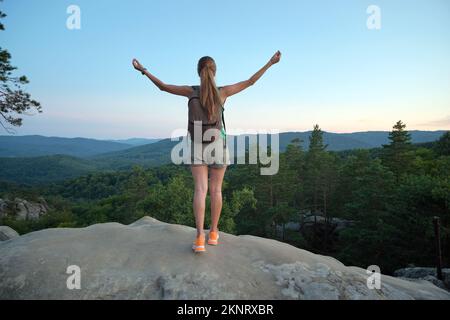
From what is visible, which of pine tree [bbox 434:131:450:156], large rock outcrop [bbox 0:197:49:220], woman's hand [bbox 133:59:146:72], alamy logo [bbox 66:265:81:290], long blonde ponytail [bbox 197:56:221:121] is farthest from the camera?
pine tree [bbox 434:131:450:156]

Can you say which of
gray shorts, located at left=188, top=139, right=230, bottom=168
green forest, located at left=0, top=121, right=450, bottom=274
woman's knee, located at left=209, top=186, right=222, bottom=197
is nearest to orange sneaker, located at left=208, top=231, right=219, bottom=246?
woman's knee, located at left=209, top=186, right=222, bottom=197

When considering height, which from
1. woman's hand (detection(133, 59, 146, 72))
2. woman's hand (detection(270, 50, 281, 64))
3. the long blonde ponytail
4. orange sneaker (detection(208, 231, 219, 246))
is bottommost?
orange sneaker (detection(208, 231, 219, 246))

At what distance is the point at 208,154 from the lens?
3.87 m

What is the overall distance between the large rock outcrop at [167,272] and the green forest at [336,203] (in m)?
17.9

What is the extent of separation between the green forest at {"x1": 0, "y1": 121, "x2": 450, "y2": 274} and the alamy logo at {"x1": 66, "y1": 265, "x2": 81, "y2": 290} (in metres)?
19.7

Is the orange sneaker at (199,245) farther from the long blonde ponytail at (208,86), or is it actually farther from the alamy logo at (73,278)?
the long blonde ponytail at (208,86)

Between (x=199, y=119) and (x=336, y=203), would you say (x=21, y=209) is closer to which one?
(x=336, y=203)

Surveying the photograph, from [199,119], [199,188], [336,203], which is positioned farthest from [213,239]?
[336,203]

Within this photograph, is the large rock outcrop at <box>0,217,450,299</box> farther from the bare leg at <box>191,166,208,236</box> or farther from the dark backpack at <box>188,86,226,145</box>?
the dark backpack at <box>188,86,226,145</box>

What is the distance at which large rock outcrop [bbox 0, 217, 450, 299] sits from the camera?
136 inches

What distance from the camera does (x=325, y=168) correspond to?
118 feet

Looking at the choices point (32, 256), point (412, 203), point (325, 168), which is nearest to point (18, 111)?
point (32, 256)

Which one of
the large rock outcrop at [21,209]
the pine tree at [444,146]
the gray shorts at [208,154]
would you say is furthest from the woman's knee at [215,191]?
the pine tree at [444,146]

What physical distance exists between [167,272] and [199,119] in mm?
2156
